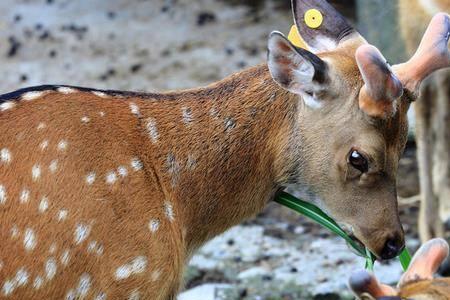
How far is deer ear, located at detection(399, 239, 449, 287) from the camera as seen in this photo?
127 inches

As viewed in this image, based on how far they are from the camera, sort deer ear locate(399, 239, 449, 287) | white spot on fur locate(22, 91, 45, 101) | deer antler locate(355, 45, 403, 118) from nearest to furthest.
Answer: deer ear locate(399, 239, 449, 287), deer antler locate(355, 45, 403, 118), white spot on fur locate(22, 91, 45, 101)

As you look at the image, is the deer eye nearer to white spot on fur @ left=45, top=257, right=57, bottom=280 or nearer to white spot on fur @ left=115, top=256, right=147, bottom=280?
white spot on fur @ left=115, top=256, right=147, bottom=280

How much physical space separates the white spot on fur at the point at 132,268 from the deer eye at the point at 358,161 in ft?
2.91

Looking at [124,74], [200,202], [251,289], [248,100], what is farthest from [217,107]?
[124,74]

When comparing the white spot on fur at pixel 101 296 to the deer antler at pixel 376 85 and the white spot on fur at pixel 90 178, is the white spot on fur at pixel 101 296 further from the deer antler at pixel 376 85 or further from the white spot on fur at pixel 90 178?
the deer antler at pixel 376 85

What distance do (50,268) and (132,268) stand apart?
30 cm

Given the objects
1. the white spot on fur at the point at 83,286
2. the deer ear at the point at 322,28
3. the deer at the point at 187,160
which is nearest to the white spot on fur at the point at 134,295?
the deer at the point at 187,160

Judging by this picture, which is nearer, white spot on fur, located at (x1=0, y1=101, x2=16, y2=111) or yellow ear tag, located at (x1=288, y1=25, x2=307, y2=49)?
white spot on fur, located at (x1=0, y1=101, x2=16, y2=111)

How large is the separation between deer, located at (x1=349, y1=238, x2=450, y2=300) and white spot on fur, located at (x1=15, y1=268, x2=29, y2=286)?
128cm

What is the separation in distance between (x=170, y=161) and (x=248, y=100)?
16.3 inches

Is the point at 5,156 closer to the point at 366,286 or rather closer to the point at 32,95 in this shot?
the point at 32,95

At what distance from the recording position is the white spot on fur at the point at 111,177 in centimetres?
392

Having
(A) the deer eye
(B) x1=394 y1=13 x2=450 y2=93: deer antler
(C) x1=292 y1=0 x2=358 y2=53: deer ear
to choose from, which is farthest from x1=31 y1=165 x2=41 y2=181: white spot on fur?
(B) x1=394 y1=13 x2=450 y2=93: deer antler

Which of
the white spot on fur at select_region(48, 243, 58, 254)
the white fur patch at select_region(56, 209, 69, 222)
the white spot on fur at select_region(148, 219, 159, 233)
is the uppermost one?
the white fur patch at select_region(56, 209, 69, 222)
